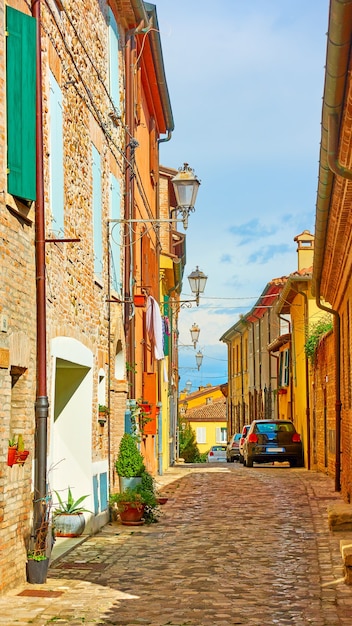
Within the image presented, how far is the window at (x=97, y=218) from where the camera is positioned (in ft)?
44.4

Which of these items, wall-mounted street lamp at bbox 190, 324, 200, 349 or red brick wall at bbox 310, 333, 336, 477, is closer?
red brick wall at bbox 310, 333, 336, 477

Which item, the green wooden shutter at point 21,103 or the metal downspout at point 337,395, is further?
the metal downspout at point 337,395

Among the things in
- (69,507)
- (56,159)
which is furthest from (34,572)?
(56,159)

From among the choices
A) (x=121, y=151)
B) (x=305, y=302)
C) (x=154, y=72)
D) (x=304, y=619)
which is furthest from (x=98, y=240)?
(x=305, y=302)

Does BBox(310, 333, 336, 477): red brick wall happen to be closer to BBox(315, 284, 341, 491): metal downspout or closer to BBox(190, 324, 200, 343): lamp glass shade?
BBox(315, 284, 341, 491): metal downspout

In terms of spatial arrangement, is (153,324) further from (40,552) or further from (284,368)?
(284,368)

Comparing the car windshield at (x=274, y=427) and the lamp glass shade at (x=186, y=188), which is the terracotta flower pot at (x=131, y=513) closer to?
the lamp glass shade at (x=186, y=188)

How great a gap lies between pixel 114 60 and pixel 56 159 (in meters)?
6.16

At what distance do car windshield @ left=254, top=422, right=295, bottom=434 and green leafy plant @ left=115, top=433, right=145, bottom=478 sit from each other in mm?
12045

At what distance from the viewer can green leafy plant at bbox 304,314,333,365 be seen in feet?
79.8

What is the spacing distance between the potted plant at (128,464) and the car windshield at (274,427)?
12.1 metres

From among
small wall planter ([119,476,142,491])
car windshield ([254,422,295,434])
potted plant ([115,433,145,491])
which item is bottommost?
small wall planter ([119,476,142,491])

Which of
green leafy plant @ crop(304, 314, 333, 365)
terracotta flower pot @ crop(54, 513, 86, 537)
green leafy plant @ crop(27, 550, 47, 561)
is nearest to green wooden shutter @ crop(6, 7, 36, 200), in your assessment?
green leafy plant @ crop(27, 550, 47, 561)

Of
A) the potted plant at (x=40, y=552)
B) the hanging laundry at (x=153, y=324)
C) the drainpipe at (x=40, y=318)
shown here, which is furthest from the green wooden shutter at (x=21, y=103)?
the hanging laundry at (x=153, y=324)
